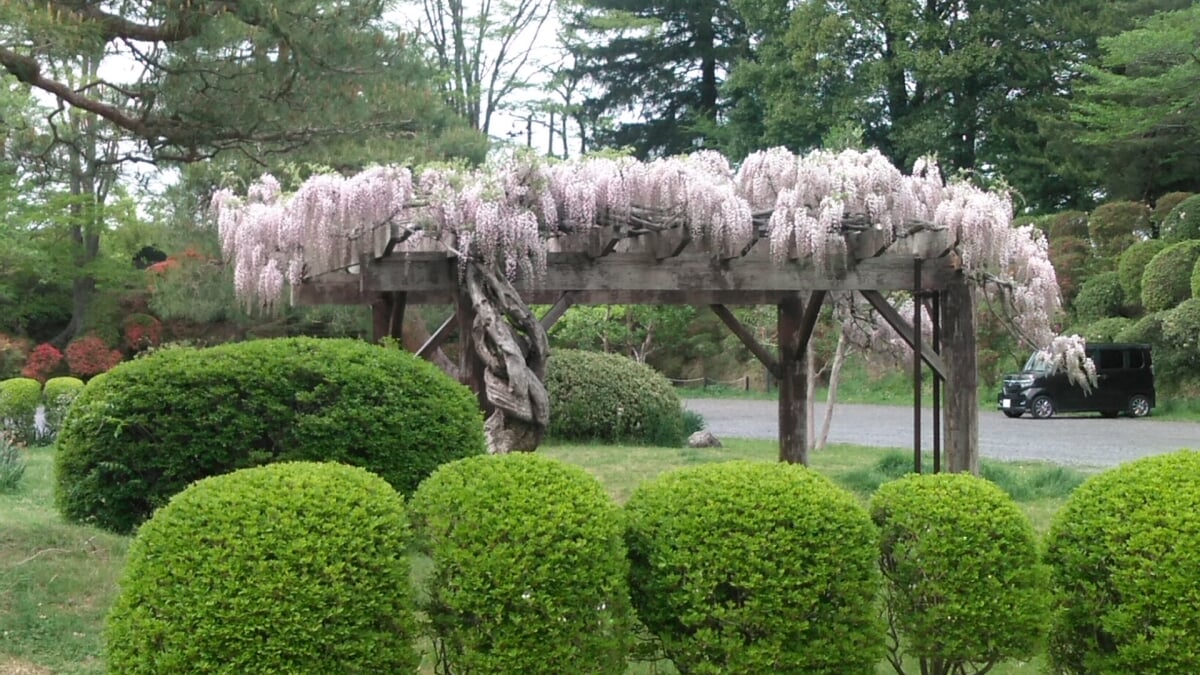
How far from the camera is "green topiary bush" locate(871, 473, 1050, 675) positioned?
3.27 meters

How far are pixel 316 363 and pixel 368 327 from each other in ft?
51.1

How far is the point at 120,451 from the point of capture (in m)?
5.74

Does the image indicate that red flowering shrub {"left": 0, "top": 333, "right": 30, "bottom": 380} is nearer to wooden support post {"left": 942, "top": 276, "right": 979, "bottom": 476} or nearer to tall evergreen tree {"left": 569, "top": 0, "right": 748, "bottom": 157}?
tall evergreen tree {"left": 569, "top": 0, "right": 748, "bottom": 157}

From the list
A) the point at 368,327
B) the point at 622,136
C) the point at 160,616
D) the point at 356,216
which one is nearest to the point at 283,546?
the point at 160,616

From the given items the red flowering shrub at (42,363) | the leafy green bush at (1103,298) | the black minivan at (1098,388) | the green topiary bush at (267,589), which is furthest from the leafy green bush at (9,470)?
the leafy green bush at (1103,298)

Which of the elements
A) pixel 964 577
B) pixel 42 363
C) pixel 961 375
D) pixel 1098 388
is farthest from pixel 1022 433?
pixel 42 363

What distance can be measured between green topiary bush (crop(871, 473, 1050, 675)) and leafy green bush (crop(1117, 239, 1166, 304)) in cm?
1925

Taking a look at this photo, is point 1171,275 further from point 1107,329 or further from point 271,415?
point 271,415

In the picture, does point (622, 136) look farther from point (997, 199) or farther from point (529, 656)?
point (529, 656)

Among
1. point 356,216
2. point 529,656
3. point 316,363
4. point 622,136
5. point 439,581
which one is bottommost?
point 529,656

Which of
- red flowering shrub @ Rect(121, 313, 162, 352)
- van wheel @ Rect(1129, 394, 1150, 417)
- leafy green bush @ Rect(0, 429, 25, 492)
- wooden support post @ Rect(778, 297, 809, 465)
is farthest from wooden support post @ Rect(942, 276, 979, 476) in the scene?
red flowering shrub @ Rect(121, 313, 162, 352)

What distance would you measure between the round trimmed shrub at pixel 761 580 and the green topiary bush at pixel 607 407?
1090 centimetres

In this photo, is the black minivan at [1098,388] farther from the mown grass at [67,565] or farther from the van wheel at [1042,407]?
the mown grass at [67,565]

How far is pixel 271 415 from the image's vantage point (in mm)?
5473
